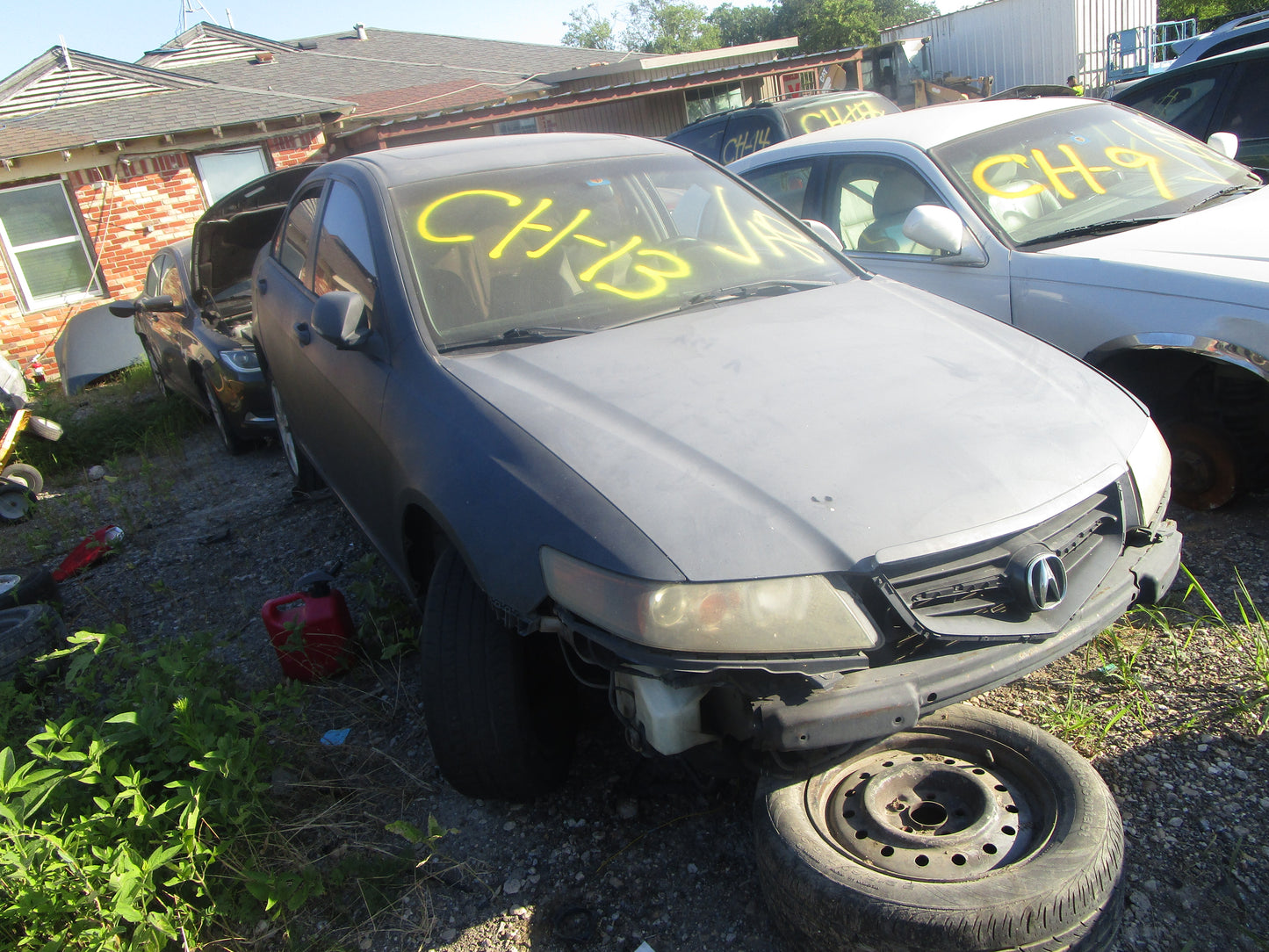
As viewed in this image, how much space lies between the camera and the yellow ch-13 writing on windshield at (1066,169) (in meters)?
4.18

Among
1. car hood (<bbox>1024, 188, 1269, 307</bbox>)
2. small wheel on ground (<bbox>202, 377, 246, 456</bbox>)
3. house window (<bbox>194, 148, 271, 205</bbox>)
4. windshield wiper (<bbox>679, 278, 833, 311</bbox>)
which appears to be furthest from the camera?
house window (<bbox>194, 148, 271, 205</bbox>)

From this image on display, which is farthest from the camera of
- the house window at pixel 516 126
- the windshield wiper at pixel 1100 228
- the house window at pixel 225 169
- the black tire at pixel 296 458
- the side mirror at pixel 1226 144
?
the house window at pixel 516 126

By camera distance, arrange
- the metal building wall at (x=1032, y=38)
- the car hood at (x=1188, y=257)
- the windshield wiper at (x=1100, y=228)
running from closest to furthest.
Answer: the car hood at (x=1188, y=257), the windshield wiper at (x=1100, y=228), the metal building wall at (x=1032, y=38)

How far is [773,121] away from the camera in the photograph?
967 cm

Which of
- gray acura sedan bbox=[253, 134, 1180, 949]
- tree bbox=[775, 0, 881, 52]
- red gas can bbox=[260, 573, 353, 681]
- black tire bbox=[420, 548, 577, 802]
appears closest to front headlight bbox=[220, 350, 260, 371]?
red gas can bbox=[260, 573, 353, 681]

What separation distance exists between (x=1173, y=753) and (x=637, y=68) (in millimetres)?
23121

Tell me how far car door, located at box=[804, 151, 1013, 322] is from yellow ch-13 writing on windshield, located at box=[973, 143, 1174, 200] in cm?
22

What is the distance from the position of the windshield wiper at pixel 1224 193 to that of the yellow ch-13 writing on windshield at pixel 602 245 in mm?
1836

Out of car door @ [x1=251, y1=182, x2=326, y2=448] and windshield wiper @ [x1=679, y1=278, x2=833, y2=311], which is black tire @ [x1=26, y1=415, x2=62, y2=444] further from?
windshield wiper @ [x1=679, y1=278, x2=833, y2=311]

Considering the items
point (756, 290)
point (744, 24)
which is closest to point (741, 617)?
point (756, 290)

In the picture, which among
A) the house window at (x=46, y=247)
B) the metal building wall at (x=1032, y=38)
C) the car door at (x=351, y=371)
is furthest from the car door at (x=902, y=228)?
the metal building wall at (x=1032, y=38)

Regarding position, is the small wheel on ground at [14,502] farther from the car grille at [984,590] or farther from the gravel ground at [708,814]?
the car grille at [984,590]

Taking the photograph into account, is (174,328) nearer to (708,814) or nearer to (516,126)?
(708,814)

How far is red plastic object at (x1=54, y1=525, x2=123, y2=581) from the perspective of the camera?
16.2 ft
